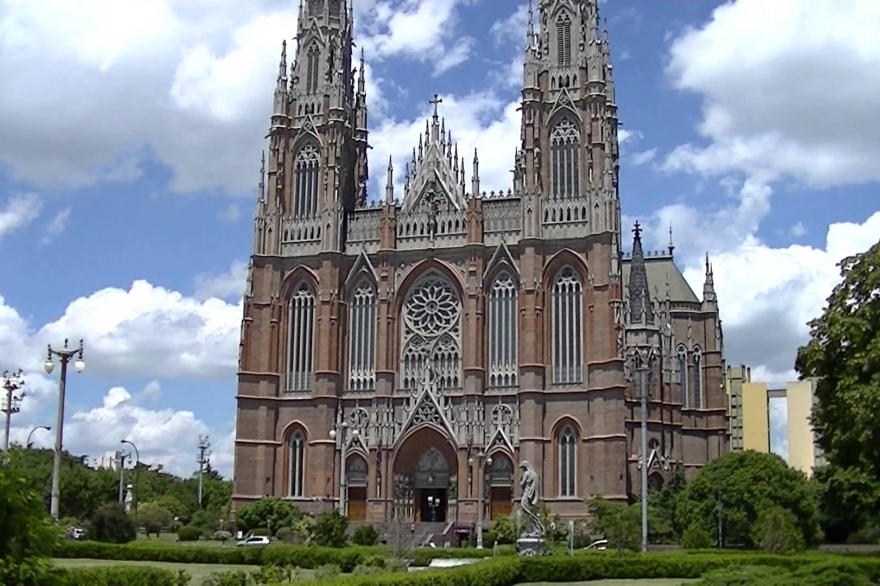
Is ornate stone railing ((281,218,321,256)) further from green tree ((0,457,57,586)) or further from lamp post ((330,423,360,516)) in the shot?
green tree ((0,457,57,586))

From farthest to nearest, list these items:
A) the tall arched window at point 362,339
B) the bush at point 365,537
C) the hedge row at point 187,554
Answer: the tall arched window at point 362,339 → the bush at point 365,537 → the hedge row at point 187,554

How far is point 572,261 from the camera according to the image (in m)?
69.1

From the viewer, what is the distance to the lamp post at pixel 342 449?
6650 cm

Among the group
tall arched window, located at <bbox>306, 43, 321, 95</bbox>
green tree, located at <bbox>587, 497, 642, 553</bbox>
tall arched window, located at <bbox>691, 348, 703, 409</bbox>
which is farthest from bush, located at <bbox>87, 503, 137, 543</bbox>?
tall arched window, located at <bbox>691, 348, 703, 409</bbox>

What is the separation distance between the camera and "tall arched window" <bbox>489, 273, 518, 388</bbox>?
69625 mm

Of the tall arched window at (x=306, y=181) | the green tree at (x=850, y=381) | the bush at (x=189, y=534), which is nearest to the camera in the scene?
the green tree at (x=850, y=381)

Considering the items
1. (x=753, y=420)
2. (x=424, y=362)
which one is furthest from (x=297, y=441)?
(x=753, y=420)

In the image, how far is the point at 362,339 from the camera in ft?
240

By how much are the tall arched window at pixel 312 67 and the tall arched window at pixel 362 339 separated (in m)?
15.1

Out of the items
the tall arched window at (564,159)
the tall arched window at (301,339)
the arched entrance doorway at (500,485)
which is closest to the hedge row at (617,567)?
the arched entrance doorway at (500,485)

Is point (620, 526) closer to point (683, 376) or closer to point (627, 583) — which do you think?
point (627, 583)

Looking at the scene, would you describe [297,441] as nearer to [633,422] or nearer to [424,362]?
[424,362]

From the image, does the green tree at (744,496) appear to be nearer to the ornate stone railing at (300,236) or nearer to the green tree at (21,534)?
the ornate stone railing at (300,236)

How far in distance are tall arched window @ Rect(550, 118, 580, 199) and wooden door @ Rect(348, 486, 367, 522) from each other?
75.2ft
